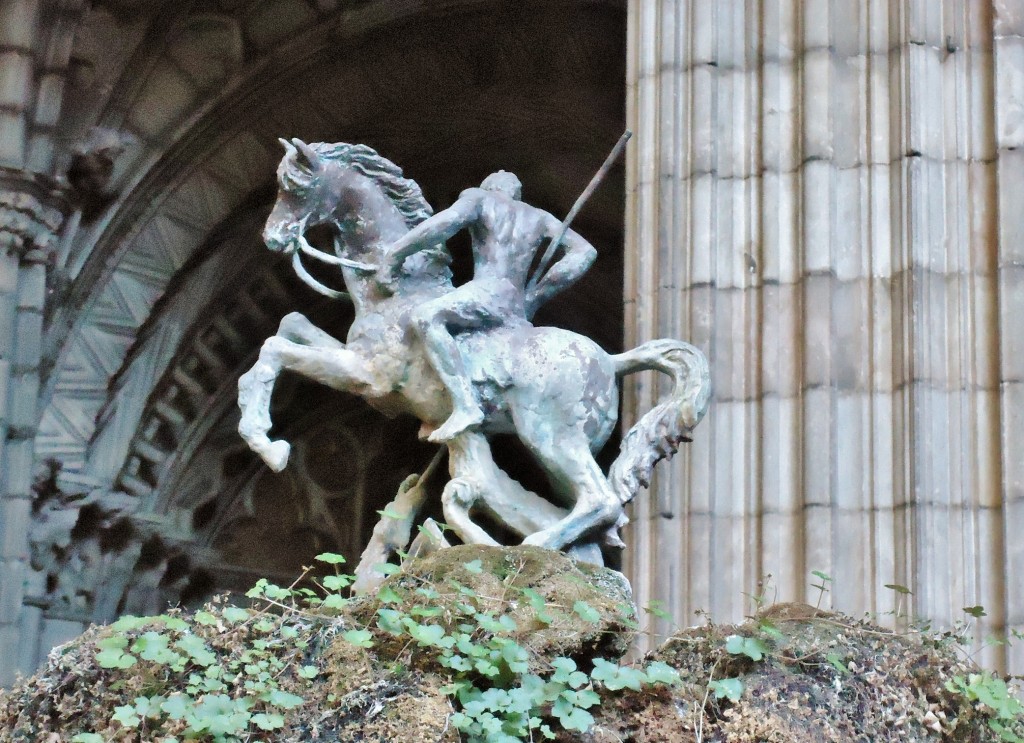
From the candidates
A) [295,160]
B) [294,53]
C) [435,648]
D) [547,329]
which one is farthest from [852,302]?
[294,53]

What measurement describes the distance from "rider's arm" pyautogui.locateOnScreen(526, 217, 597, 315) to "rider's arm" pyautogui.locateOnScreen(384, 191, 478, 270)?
0.38 metres

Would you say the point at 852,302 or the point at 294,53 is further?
the point at 294,53

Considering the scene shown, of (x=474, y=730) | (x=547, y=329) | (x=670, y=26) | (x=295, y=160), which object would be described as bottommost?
(x=474, y=730)

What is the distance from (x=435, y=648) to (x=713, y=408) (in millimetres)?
3272

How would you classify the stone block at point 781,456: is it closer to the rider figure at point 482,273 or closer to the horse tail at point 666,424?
the horse tail at point 666,424

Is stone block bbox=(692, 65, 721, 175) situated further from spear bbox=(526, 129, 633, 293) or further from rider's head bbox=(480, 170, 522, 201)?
rider's head bbox=(480, 170, 522, 201)

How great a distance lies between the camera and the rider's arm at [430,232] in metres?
8.78

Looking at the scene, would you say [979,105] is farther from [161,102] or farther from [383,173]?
[161,102]

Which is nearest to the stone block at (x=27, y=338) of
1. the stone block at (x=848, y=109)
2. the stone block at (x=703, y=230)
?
the stone block at (x=703, y=230)

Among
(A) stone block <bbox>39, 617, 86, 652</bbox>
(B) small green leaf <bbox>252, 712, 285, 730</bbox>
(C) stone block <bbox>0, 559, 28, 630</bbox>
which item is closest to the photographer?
(B) small green leaf <bbox>252, 712, 285, 730</bbox>

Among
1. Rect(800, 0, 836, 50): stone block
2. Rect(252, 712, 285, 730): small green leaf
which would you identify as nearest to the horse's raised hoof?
Rect(252, 712, 285, 730): small green leaf

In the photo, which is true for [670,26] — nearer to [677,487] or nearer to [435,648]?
[677,487]

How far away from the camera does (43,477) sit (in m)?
12.5

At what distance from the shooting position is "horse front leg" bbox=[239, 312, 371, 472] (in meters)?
8.64
